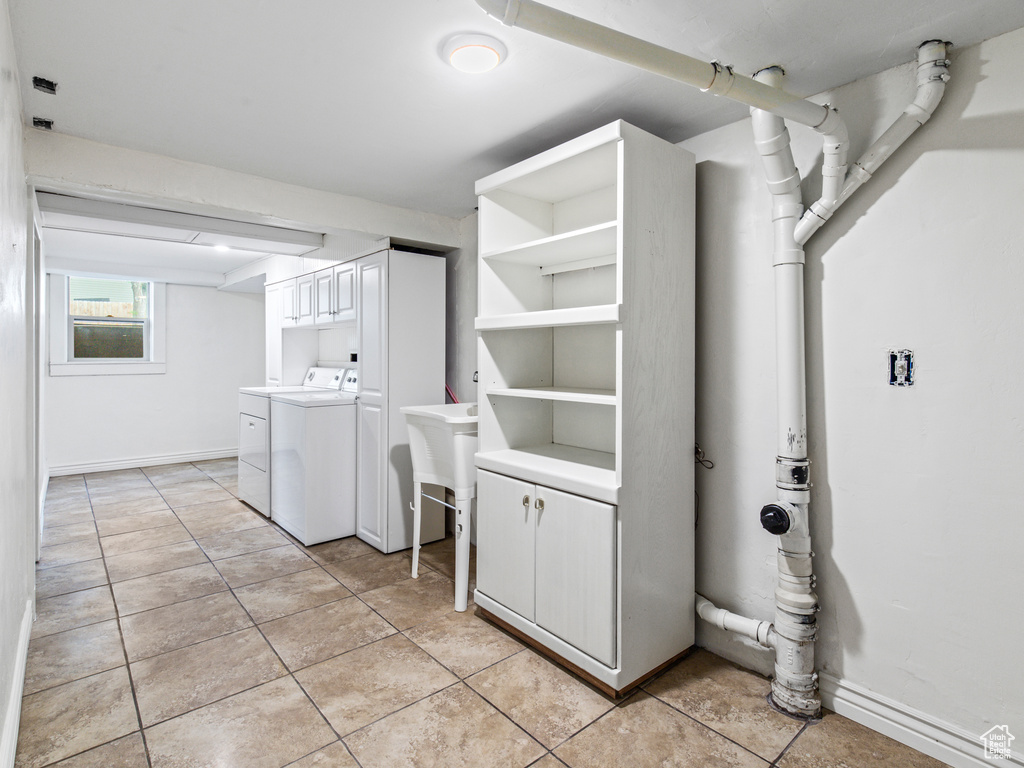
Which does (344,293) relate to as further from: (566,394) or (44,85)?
(566,394)

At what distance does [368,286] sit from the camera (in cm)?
362

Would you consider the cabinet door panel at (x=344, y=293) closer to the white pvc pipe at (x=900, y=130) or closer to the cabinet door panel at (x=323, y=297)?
the cabinet door panel at (x=323, y=297)

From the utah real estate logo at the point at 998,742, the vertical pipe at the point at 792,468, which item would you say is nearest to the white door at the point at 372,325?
Result: the vertical pipe at the point at 792,468

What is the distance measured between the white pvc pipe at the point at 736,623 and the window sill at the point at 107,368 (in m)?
6.29

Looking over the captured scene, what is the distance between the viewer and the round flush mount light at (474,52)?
1628 millimetres

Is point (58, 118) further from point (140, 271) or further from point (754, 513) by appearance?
point (140, 271)

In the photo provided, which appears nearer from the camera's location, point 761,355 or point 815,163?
point 815,163

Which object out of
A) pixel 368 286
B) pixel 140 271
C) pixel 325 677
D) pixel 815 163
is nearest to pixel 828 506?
pixel 815 163

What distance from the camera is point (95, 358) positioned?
5875 mm

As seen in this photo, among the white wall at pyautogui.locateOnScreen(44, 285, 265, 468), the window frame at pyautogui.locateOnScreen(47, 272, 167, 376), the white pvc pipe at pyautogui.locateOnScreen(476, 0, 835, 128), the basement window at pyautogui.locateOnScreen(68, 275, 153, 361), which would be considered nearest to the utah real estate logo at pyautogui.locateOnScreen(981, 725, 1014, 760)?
the white pvc pipe at pyautogui.locateOnScreen(476, 0, 835, 128)

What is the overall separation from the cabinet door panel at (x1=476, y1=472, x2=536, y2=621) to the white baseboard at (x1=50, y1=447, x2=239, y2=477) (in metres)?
5.25

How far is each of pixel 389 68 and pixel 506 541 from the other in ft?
6.19

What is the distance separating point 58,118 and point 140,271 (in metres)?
4.06

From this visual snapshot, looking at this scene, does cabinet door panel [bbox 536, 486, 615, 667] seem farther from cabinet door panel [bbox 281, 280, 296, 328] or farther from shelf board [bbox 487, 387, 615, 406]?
cabinet door panel [bbox 281, 280, 296, 328]
